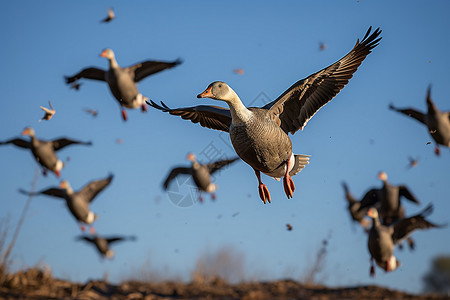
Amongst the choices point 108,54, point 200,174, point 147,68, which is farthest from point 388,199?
point 108,54

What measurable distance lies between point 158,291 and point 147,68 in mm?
5039

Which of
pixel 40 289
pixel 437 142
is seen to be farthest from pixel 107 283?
pixel 437 142

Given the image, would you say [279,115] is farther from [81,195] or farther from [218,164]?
[81,195]

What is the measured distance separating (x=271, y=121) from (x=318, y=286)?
7.76 ft

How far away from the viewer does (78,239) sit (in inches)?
456

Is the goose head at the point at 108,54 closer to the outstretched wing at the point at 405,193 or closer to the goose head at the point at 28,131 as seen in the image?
the goose head at the point at 28,131

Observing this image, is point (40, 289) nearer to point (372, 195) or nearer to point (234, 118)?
point (234, 118)

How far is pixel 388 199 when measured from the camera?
11.7 m

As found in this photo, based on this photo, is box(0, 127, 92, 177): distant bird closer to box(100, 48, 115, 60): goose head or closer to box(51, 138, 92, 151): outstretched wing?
box(51, 138, 92, 151): outstretched wing

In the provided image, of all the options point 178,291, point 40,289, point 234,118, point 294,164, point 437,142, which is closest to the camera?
point 40,289

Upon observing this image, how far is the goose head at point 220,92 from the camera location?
733cm

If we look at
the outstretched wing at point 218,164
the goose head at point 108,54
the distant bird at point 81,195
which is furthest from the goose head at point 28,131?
the outstretched wing at point 218,164

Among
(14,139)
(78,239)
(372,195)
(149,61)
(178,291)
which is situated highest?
(149,61)

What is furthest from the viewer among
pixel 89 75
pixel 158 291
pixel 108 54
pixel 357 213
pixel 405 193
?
pixel 357 213
